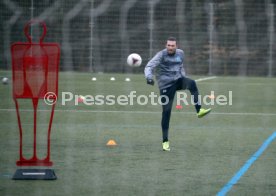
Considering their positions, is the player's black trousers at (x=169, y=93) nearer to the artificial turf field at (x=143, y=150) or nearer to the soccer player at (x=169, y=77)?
the soccer player at (x=169, y=77)

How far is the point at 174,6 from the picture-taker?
2938cm

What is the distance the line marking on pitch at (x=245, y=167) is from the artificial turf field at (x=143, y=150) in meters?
0.05

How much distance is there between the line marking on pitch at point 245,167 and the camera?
7361 mm

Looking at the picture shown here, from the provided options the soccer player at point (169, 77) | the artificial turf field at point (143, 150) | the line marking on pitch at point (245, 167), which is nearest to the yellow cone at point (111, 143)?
the artificial turf field at point (143, 150)

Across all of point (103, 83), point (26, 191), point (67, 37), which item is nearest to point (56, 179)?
point (26, 191)

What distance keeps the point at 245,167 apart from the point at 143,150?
183cm

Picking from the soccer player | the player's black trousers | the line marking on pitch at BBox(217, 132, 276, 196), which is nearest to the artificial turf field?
the line marking on pitch at BBox(217, 132, 276, 196)

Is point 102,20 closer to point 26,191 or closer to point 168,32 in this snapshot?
point 168,32

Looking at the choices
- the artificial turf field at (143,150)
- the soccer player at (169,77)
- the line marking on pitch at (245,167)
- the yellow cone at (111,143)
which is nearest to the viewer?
the line marking on pitch at (245,167)

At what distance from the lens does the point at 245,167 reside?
878 centimetres

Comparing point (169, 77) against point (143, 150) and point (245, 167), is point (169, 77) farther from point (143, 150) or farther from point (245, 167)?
point (245, 167)

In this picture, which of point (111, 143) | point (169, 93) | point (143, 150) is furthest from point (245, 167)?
point (111, 143)

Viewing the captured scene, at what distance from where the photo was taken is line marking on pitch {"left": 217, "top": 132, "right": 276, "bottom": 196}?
736 centimetres

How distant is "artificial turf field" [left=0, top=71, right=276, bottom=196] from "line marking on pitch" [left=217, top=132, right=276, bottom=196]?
0.05m
